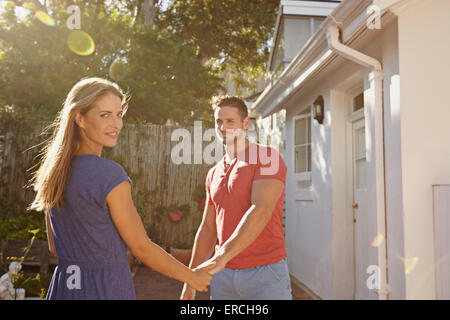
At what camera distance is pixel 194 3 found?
1659 cm

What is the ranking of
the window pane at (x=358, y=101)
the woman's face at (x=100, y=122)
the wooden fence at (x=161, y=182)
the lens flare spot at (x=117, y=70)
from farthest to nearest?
the lens flare spot at (x=117, y=70)
the wooden fence at (x=161, y=182)
the window pane at (x=358, y=101)
the woman's face at (x=100, y=122)

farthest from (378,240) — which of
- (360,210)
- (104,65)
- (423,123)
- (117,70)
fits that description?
(117,70)

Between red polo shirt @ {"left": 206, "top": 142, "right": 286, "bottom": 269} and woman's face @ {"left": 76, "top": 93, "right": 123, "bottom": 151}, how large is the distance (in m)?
0.86

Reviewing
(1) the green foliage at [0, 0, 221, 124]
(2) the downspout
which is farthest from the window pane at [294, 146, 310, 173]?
(1) the green foliage at [0, 0, 221, 124]

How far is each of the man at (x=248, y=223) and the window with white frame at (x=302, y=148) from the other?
171 inches

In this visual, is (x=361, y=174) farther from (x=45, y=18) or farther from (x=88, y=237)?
(x=45, y=18)

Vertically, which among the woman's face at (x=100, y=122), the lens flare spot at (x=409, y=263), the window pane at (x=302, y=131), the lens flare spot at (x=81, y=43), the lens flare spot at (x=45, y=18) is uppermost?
the lens flare spot at (x=45, y=18)

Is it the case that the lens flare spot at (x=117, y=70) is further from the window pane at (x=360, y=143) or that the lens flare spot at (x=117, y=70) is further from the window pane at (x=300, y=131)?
the window pane at (x=360, y=143)

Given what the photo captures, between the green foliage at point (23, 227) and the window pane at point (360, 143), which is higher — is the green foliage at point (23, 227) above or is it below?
below

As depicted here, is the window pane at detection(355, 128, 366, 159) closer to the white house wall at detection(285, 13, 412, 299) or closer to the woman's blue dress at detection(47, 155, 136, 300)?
the white house wall at detection(285, 13, 412, 299)

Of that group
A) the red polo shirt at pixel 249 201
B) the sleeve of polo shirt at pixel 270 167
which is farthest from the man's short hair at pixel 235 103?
the sleeve of polo shirt at pixel 270 167

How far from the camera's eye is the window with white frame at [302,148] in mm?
6891

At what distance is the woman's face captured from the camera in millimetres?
1772

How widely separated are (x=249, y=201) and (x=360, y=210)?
10.6 ft
